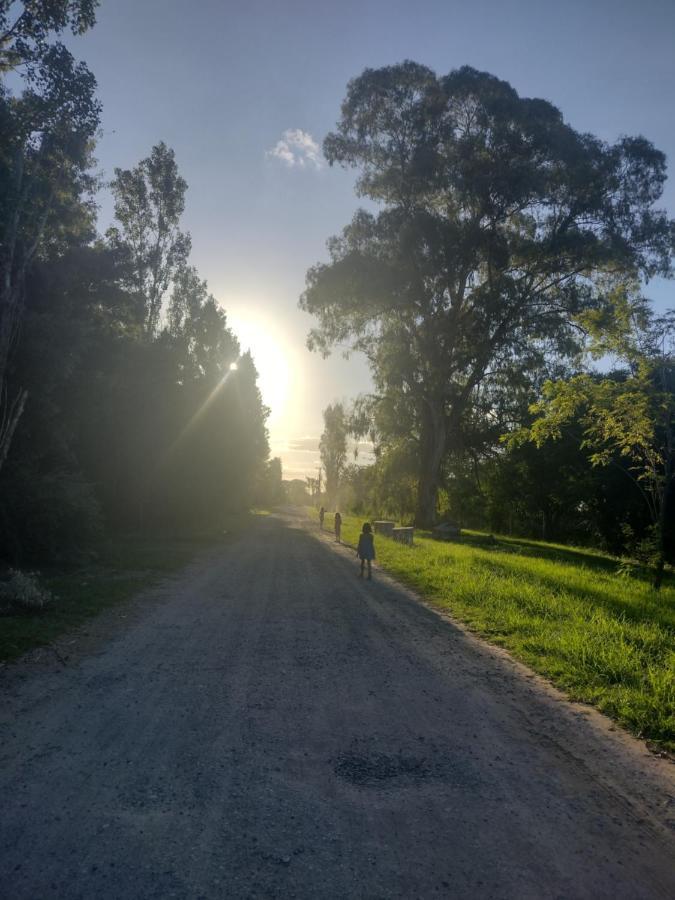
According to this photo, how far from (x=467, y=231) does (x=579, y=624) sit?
2113cm

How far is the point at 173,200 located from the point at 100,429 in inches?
A: 537

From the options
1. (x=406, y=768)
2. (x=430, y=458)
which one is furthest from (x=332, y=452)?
(x=406, y=768)

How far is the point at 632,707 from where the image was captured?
18.0ft

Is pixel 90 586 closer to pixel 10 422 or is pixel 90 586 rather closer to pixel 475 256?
pixel 10 422

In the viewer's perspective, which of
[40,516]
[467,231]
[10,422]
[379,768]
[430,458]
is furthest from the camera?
[430,458]

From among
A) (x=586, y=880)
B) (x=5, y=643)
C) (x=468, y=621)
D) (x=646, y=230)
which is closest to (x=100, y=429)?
(x=5, y=643)

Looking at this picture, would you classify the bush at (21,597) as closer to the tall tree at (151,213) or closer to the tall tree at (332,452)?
the tall tree at (151,213)

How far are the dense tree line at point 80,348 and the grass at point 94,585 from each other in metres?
1.32

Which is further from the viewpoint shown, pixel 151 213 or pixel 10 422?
pixel 151 213

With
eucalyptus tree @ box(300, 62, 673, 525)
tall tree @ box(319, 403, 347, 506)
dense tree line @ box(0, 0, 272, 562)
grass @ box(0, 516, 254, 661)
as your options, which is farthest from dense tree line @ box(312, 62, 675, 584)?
tall tree @ box(319, 403, 347, 506)

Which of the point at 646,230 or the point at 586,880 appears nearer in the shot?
the point at 586,880

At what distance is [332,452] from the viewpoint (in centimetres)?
8025

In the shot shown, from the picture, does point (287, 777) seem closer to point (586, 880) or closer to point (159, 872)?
point (159, 872)

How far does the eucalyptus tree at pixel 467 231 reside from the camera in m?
23.8
